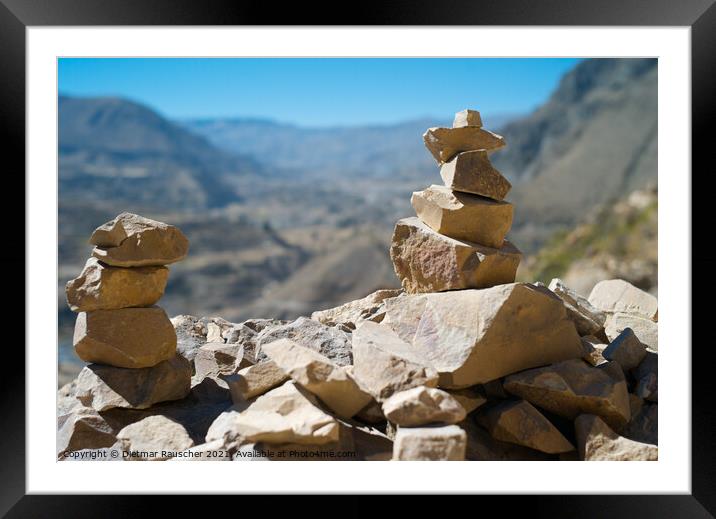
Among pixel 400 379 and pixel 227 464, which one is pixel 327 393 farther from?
pixel 227 464

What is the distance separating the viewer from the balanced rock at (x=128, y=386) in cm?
527

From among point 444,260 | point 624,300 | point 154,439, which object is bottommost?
point 154,439

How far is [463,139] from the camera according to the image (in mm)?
5566

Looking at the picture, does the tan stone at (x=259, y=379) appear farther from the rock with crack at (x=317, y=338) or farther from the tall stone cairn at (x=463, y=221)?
the tall stone cairn at (x=463, y=221)

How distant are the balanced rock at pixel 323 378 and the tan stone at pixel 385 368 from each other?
11 centimetres

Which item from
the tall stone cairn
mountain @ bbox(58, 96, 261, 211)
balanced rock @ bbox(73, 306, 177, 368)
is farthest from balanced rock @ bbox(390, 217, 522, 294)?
mountain @ bbox(58, 96, 261, 211)

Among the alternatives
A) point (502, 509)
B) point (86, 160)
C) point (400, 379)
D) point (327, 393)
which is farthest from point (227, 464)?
point (86, 160)

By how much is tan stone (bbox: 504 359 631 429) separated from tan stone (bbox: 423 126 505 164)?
6.18 ft

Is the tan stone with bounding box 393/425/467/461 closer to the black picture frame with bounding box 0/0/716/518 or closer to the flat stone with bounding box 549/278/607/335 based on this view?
the black picture frame with bounding box 0/0/716/518

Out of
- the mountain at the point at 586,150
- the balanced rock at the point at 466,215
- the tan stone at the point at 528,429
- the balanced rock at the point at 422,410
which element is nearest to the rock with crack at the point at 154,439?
the balanced rock at the point at 422,410

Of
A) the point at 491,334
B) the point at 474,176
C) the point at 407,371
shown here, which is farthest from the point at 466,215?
the point at 407,371

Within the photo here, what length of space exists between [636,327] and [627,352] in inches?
41.5

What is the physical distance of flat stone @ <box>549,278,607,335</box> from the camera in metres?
6.21

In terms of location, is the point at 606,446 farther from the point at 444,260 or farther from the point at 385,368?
the point at 444,260
